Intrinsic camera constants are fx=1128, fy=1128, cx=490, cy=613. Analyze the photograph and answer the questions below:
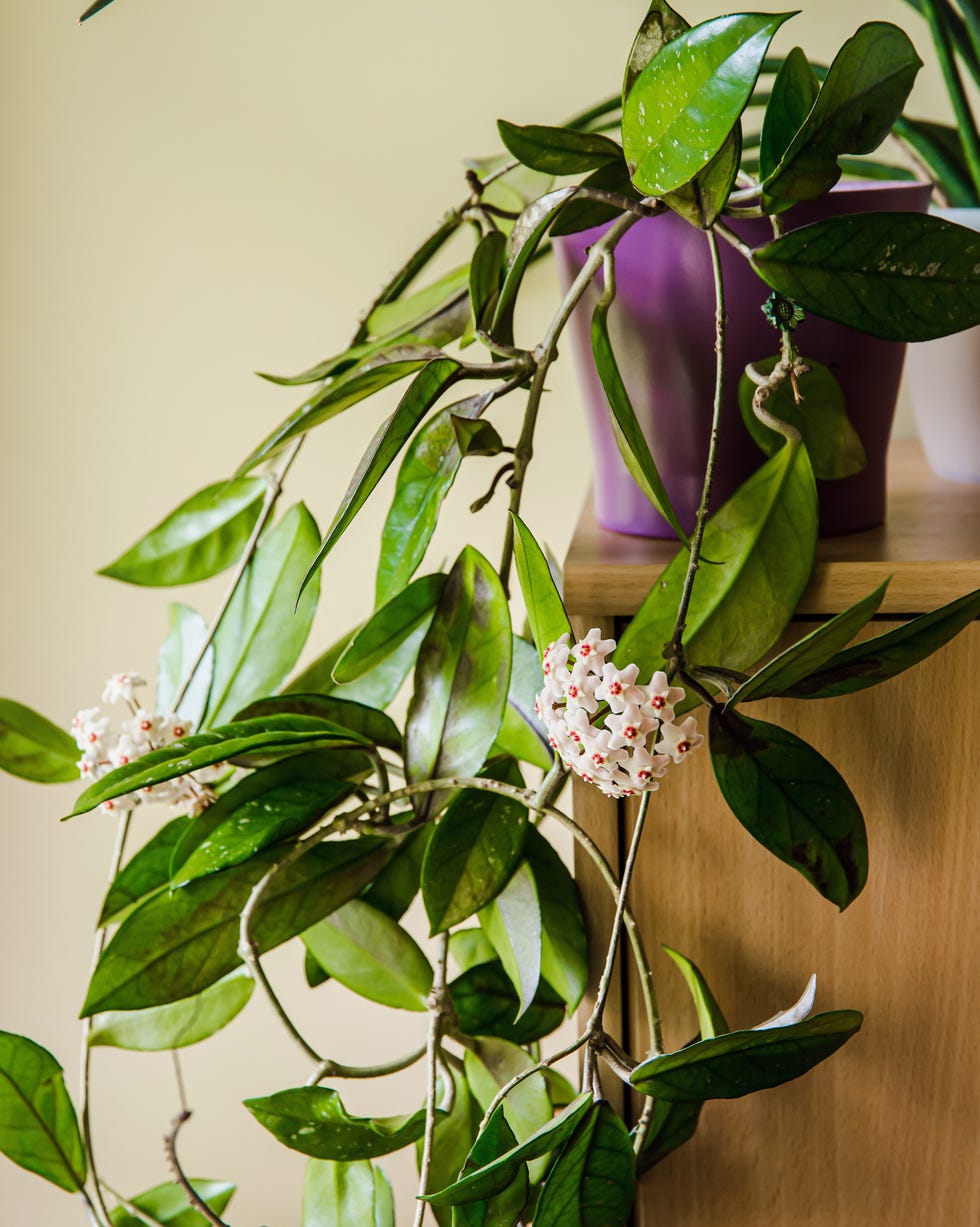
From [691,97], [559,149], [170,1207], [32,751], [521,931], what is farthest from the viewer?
[170,1207]

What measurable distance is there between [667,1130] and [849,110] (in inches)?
18.0

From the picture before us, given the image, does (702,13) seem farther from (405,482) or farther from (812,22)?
(405,482)

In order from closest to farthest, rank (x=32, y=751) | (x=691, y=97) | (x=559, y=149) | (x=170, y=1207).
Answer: (x=691, y=97), (x=559, y=149), (x=32, y=751), (x=170, y=1207)

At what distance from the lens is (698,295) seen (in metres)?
0.52

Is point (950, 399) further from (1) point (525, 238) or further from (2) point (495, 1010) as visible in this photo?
(2) point (495, 1010)

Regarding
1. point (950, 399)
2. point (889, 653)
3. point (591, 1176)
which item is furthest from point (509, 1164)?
point (950, 399)

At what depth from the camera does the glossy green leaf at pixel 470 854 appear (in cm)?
57

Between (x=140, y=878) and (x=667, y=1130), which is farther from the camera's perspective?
(x=140, y=878)

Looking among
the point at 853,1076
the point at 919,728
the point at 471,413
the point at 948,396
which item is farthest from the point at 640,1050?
the point at 948,396

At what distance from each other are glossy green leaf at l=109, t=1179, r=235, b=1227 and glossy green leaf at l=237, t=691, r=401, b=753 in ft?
1.59

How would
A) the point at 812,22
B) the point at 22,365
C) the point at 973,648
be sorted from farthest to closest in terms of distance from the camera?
1. the point at 22,365
2. the point at 812,22
3. the point at 973,648

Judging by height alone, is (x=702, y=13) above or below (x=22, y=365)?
above

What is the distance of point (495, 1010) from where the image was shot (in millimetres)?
710

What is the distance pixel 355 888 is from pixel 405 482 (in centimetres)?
23
